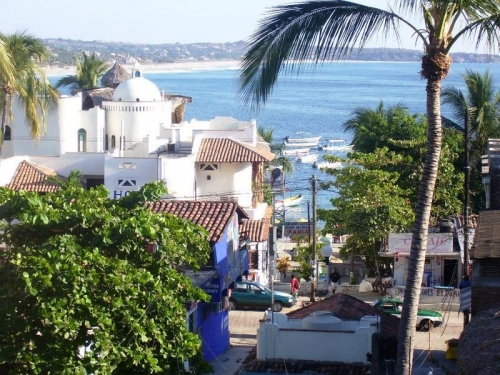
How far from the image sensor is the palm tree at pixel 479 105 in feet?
153

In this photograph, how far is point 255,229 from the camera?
40.2 metres

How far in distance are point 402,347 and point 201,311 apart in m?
12.2

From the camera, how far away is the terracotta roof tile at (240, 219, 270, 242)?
129ft

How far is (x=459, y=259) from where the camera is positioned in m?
37.5

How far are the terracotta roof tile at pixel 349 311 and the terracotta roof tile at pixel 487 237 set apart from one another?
8.26 ft

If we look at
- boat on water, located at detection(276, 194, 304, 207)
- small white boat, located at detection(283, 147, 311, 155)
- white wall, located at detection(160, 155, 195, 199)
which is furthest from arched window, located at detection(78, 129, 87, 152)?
small white boat, located at detection(283, 147, 311, 155)

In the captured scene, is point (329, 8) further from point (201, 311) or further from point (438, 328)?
point (438, 328)

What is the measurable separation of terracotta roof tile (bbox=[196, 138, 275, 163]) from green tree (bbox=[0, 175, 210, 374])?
24.8 metres

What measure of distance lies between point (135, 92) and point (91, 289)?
35501 mm

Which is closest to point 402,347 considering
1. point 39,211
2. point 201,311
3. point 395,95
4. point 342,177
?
point 39,211

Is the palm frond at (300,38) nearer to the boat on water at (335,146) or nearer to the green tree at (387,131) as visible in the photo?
the green tree at (387,131)

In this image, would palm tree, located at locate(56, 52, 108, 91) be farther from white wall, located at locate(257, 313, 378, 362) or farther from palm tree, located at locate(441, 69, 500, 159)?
white wall, located at locate(257, 313, 378, 362)

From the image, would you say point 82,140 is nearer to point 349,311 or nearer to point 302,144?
point 349,311

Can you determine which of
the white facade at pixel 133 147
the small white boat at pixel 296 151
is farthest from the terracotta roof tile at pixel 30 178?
the small white boat at pixel 296 151
